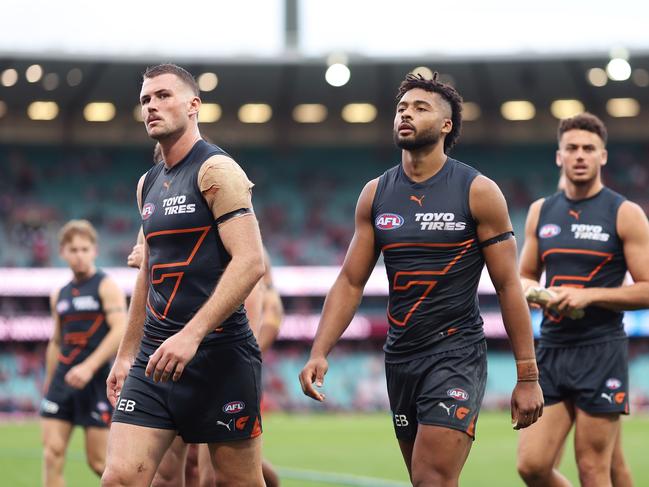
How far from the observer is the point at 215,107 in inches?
1585

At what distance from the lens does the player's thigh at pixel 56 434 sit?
8961mm

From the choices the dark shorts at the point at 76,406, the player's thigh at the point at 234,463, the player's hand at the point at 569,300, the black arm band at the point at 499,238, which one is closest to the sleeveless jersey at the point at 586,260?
the player's hand at the point at 569,300

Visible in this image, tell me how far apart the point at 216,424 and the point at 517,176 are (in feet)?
119

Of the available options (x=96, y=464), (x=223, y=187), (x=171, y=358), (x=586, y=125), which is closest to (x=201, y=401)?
(x=171, y=358)

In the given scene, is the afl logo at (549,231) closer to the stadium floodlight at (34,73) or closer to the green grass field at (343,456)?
the green grass field at (343,456)

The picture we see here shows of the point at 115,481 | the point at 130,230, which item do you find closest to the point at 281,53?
the point at 130,230

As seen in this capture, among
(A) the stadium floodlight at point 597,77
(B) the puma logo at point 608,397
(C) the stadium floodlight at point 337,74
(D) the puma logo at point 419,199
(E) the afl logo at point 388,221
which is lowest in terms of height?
(B) the puma logo at point 608,397

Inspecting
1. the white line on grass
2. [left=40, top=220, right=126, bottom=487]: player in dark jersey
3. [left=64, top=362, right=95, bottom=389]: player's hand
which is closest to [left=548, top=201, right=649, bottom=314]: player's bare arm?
[left=64, top=362, right=95, bottom=389]: player's hand

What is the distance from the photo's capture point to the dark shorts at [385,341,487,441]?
5309mm

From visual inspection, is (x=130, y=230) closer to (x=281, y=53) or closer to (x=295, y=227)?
(x=295, y=227)

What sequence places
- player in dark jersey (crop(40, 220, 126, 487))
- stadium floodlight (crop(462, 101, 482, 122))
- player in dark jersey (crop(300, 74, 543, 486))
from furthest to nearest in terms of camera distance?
stadium floodlight (crop(462, 101, 482, 122)) → player in dark jersey (crop(40, 220, 126, 487)) → player in dark jersey (crop(300, 74, 543, 486))

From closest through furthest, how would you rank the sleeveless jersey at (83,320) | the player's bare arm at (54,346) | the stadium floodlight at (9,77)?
the sleeveless jersey at (83,320), the player's bare arm at (54,346), the stadium floodlight at (9,77)

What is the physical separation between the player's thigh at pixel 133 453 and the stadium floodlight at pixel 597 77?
3268 centimetres

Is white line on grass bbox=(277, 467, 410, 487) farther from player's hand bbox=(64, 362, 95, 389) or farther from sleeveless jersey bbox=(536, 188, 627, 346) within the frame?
sleeveless jersey bbox=(536, 188, 627, 346)
